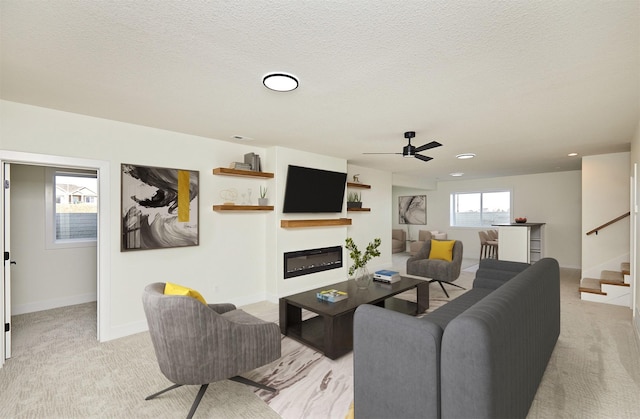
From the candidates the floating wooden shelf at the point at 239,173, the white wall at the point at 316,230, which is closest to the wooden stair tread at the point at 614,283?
the white wall at the point at 316,230

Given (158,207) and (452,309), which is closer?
(452,309)

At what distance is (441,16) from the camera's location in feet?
4.95

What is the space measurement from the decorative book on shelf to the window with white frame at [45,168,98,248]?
11.5 feet

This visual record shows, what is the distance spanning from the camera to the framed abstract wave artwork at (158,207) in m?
3.43

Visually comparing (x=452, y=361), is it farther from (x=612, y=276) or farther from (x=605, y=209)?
(x=605, y=209)

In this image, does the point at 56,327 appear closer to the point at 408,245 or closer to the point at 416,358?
the point at 416,358

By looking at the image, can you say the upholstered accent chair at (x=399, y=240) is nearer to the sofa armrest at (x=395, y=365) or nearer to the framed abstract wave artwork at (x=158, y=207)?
the framed abstract wave artwork at (x=158, y=207)

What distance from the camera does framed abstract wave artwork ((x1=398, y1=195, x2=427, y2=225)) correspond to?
9938 mm

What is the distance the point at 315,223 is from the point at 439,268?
2161mm

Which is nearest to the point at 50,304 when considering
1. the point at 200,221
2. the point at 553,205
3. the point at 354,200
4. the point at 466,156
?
the point at 200,221

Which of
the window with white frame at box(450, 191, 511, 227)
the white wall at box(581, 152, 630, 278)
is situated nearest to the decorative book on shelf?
the white wall at box(581, 152, 630, 278)

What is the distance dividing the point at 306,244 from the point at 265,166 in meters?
1.45

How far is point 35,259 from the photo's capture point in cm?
420

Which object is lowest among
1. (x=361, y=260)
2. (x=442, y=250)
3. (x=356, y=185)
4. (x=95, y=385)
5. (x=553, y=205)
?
(x=95, y=385)
